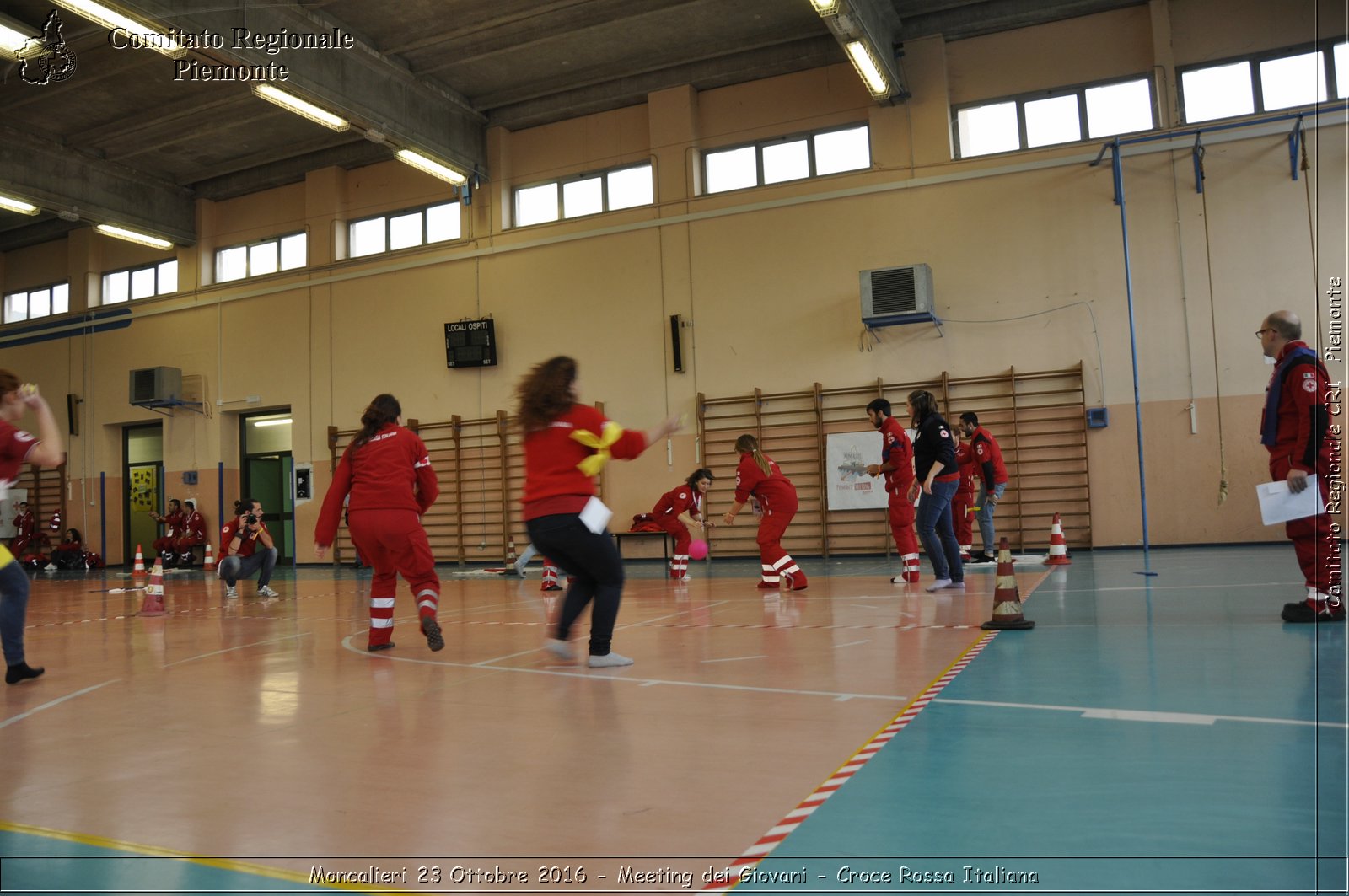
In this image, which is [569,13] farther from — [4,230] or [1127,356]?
[4,230]

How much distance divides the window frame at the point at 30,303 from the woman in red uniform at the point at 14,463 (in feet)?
68.9

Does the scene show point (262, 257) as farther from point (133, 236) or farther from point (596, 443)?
point (596, 443)

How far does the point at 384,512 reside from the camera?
6.21 meters

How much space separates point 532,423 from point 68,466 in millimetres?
22744

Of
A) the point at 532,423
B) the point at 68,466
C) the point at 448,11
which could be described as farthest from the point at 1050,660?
the point at 68,466

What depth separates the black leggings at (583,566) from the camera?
5.17 metres

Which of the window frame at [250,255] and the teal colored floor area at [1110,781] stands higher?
the window frame at [250,255]

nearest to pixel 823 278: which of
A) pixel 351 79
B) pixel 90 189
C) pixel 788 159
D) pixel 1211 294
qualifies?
pixel 788 159

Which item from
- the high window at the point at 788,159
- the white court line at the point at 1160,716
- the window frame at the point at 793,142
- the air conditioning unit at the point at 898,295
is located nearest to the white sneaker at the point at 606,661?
the white court line at the point at 1160,716

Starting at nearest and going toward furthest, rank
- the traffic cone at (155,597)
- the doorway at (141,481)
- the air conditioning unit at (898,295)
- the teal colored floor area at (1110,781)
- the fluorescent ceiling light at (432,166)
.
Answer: the teal colored floor area at (1110,781) → the traffic cone at (155,597) → the air conditioning unit at (898,295) → the fluorescent ceiling light at (432,166) → the doorway at (141,481)

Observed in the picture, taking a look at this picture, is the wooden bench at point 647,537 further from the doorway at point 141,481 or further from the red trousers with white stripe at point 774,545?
the doorway at point 141,481

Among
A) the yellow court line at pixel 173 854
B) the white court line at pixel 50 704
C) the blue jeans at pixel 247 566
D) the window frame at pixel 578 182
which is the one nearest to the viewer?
the yellow court line at pixel 173 854

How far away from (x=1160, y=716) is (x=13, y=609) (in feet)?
19.1

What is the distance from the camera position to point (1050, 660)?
15.5 ft
